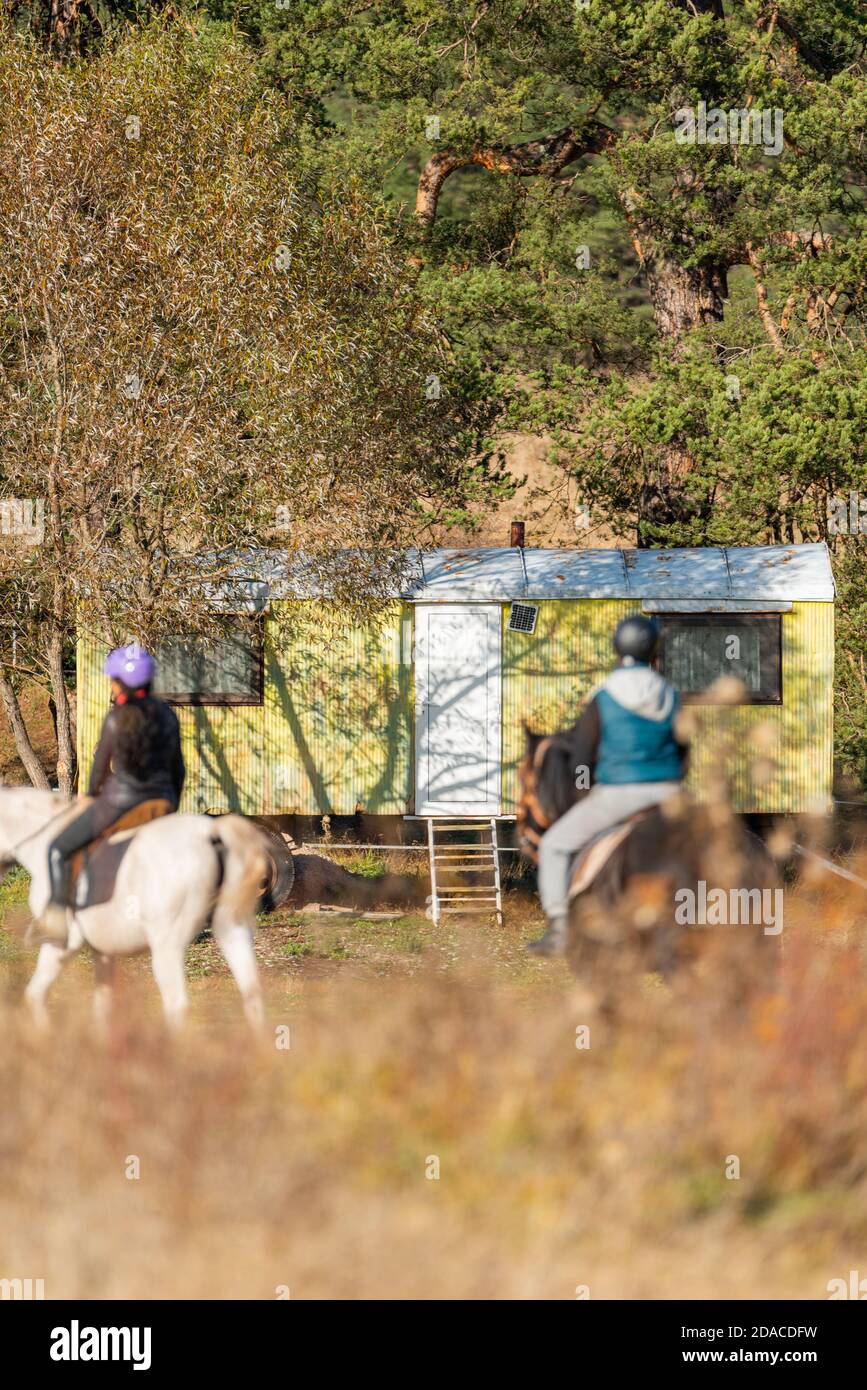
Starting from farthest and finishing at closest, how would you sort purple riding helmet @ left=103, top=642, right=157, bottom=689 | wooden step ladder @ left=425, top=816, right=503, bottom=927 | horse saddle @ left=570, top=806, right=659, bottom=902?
wooden step ladder @ left=425, top=816, right=503, bottom=927
purple riding helmet @ left=103, top=642, right=157, bottom=689
horse saddle @ left=570, top=806, right=659, bottom=902

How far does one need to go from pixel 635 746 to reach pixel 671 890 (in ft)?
2.72

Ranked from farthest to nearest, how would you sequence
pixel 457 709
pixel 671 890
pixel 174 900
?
pixel 457 709, pixel 174 900, pixel 671 890

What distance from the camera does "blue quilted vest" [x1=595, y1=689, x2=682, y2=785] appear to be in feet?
27.0

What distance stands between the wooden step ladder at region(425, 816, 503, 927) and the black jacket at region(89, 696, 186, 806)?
30.3ft

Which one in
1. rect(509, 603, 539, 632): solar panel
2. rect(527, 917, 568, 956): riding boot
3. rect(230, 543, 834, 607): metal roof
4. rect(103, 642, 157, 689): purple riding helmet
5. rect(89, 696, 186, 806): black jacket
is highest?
rect(230, 543, 834, 607): metal roof

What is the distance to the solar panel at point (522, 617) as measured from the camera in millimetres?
20078

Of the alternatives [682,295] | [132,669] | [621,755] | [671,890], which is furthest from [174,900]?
[682,295]

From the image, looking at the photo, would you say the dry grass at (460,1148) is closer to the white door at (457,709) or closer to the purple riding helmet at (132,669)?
the purple riding helmet at (132,669)

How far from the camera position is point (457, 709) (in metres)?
20.1

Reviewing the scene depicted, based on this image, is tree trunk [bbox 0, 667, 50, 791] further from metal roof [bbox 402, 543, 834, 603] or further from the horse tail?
the horse tail

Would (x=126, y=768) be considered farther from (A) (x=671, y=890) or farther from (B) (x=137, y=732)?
(A) (x=671, y=890)

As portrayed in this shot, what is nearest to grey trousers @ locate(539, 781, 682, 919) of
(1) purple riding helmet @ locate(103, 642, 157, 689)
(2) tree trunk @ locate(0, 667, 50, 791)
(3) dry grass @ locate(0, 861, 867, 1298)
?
(3) dry grass @ locate(0, 861, 867, 1298)

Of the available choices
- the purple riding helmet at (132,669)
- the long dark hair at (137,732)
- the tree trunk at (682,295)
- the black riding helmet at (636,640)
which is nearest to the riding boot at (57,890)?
the long dark hair at (137,732)

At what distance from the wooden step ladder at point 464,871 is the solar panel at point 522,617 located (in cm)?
258
